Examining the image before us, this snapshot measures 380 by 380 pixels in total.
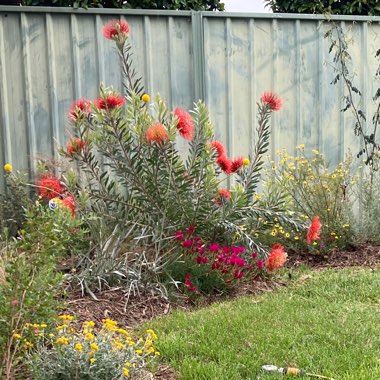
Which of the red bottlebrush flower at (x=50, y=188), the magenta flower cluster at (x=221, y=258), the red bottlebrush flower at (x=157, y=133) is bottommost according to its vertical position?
the magenta flower cluster at (x=221, y=258)

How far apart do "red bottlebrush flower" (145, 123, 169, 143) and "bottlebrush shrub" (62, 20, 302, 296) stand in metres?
0.08

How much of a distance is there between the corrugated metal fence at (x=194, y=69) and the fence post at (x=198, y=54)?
0.01m

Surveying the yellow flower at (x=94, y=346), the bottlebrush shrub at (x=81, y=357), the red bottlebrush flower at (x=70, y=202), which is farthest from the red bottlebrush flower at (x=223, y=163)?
the yellow flower at (x=94, y=346)

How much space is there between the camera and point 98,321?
12.0ft

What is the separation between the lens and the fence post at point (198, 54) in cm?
588

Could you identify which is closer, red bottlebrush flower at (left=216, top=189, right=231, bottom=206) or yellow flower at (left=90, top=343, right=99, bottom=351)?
→ yellow flower at (left=90, top=343, right=99, bottom=351)

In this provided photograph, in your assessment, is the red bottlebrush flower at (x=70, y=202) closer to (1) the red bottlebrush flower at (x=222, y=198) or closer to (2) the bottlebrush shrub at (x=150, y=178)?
(2) the bottlebrush shrub at (x=150, y=178)

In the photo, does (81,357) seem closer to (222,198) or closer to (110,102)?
(110,102)

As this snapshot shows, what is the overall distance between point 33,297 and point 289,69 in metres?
4.52

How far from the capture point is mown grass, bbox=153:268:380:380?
9.52ft

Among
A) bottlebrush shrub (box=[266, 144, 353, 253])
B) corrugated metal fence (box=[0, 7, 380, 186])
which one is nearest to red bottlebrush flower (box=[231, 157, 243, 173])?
bottlebrush shrub (box=[266, 144, 353, 253])

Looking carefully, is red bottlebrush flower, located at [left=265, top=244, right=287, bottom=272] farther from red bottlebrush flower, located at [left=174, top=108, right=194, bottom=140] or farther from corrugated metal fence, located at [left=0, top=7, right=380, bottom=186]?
corrugated metal fence, located at [left=0, top=7, right=380, bottom=186]

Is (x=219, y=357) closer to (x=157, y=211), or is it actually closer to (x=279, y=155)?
(x=157, y=211)

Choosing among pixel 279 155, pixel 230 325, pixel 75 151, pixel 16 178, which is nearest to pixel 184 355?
pixel 230 325
